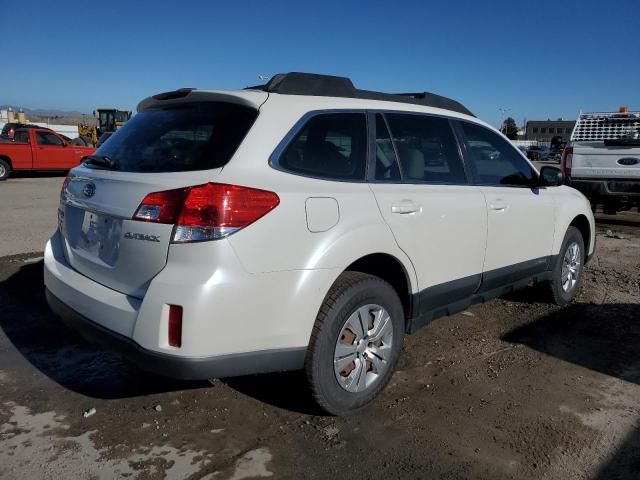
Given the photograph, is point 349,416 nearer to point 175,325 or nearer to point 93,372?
point 175,325

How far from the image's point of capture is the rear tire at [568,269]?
4.98 meters

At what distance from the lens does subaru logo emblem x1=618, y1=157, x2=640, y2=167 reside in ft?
29.8

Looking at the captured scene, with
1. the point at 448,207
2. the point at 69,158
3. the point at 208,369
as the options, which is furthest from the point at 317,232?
the point at 69,158

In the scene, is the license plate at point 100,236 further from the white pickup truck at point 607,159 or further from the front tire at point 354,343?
the white pickup truck at point 607,159

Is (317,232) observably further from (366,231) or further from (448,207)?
(448,207)

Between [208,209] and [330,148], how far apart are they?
0.91 metres

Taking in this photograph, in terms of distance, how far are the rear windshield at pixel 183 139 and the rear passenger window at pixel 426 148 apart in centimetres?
112

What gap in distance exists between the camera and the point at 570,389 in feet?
11.6

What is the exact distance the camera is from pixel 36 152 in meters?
18.0

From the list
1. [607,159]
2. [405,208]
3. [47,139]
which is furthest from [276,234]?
[47,139]

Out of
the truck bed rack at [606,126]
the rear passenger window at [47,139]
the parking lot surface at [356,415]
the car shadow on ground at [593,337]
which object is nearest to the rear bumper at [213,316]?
the parking lot surface at [356,415]

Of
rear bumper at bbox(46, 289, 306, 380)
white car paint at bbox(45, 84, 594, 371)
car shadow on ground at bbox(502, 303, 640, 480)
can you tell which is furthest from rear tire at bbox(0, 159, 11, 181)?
car shadow on ground at bbox(502, 303, 640, 480)

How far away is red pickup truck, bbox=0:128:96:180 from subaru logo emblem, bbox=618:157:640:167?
14717mm

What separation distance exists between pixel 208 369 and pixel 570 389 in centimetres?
240
